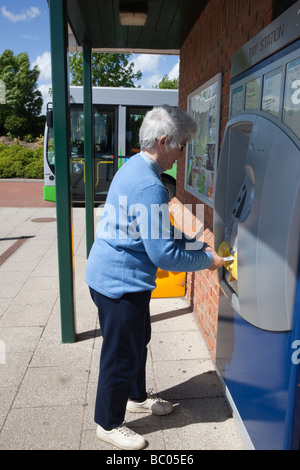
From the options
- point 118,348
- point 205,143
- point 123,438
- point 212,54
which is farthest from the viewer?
point 205,143

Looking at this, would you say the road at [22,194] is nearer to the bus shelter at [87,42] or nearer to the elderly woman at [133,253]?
the bus shelter at [87,42]

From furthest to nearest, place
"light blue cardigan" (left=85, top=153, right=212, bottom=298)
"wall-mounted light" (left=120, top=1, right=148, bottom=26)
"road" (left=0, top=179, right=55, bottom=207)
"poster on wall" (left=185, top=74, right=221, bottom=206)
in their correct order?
"road" (left=0, top=179, right=55, bottom=207) → "wall-mounted light" (left=120, top=1, right=148, bottom=26) → "poster on wall" (left=185, top=74, right=221, bottom=206) → "light blue cardigan" (left=85, top=153, right=212, bottom=298)

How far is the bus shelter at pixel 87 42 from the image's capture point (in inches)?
116

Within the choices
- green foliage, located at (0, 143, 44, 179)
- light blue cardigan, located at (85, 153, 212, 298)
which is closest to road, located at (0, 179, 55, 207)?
green foliage, located at (0, 143, 44, 179)

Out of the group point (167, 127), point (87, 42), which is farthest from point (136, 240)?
point (87, 42)

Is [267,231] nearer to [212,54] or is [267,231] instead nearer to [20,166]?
[212,54]

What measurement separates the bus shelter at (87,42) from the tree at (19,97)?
28.7m

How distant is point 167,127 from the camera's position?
1879 millimetres

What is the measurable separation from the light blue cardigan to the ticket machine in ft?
1.05

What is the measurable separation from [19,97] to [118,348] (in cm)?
3540

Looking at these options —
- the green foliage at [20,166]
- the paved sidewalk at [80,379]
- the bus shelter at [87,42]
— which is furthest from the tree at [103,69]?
the paved sidewalk at [80,379]

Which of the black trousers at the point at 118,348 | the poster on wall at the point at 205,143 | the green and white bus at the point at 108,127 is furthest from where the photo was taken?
the green and white bus at the point at 108,127

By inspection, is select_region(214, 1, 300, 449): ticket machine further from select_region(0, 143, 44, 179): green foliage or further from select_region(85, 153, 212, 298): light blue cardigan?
select_region(0, 143, 44, 179): green foliage

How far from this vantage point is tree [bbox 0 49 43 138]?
3241 centimetres
